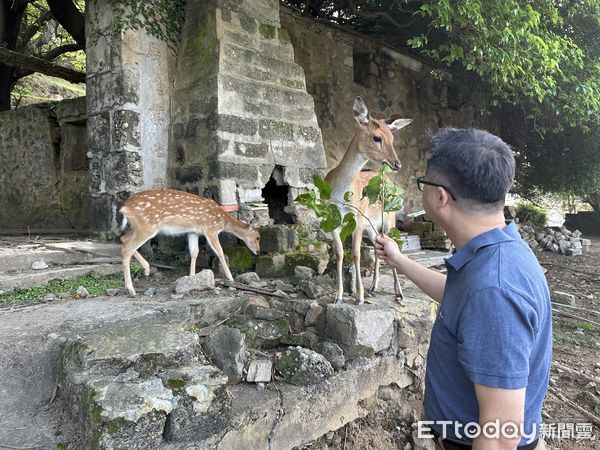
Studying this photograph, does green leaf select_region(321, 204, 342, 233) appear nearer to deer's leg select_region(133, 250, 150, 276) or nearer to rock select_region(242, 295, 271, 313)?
rock select_region(242, 295, 271, 313)

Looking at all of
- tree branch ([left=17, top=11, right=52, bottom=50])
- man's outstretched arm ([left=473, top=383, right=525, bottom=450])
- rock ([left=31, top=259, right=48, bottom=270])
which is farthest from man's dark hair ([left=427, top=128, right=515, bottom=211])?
tree branch ([left=17, top=11, right=52, bottom=50])

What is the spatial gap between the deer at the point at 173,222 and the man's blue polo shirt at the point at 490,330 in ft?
9.00

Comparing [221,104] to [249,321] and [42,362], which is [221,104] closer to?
[249,321]

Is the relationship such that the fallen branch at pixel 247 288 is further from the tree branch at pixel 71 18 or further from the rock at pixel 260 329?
the tree branch at pixel 71 18

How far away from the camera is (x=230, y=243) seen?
189 inches

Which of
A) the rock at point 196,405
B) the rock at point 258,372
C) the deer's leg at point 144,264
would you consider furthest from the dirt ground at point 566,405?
the deer's leg at point 144,264

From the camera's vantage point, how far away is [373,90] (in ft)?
30.6

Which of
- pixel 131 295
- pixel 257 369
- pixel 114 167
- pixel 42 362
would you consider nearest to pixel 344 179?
pixel 257 369

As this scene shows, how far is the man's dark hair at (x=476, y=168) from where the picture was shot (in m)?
1.34

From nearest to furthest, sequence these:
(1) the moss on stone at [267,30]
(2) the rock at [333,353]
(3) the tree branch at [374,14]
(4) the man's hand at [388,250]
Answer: (4) the man's hand at [388,250]
(2) the rock at [333,353]
(1) the moss on stone at [267,30]
(3) the tree branch at [374,14]

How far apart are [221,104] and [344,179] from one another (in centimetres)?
196

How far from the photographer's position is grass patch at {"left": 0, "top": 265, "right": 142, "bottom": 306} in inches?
130

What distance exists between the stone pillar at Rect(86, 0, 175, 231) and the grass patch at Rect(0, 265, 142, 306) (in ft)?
3.87

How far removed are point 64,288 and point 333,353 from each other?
7.68ft
